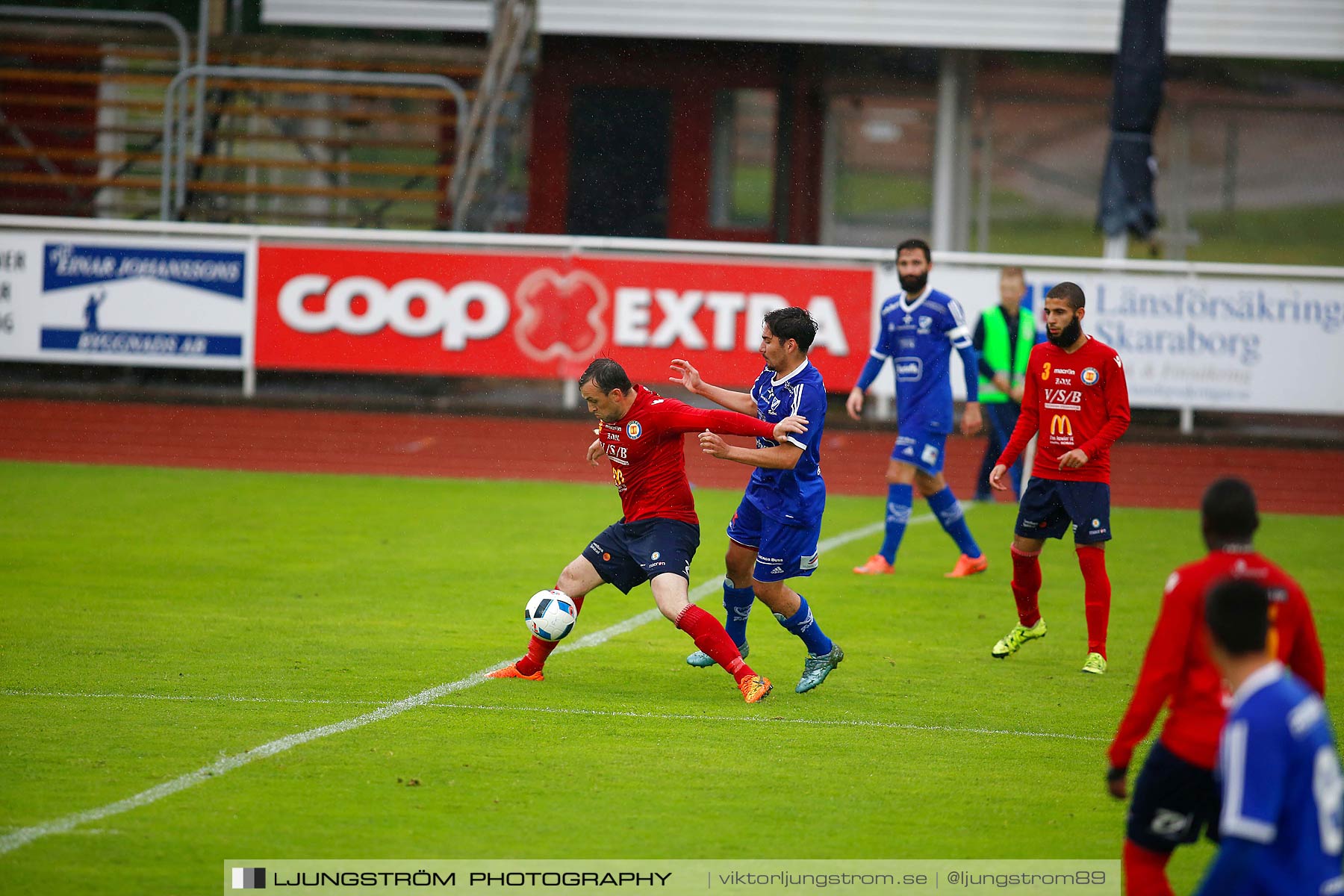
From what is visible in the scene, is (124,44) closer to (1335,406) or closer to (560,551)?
(560,551)

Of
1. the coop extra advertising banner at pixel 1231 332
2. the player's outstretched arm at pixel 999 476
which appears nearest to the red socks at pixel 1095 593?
the player's outstretched arm at pixel 999 476

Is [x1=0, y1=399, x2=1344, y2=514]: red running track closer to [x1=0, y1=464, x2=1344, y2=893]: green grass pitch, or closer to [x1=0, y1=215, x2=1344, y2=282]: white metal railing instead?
[x1=0, y1=215, x2=1344, y2=282]: white metal railing

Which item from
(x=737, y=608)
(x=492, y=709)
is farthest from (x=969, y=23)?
(x=492, y=709)

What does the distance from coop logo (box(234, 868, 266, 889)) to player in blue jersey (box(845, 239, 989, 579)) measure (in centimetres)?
663

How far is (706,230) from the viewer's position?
24906 millimetres

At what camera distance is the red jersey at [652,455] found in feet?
23.9

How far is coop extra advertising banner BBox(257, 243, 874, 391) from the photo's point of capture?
17.7m

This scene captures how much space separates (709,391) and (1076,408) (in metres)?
2.17

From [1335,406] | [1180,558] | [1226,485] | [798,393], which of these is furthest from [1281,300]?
[1226,485]

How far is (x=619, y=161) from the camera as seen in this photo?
24.7m

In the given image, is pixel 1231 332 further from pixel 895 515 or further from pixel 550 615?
pixel 550 615

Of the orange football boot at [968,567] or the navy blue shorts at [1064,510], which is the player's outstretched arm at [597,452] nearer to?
the navy blue shorts at [1064,510]

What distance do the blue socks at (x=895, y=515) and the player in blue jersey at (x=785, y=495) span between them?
3.23m

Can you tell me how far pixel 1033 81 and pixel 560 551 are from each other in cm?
1798
